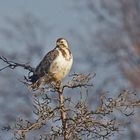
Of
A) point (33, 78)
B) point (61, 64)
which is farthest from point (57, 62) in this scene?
point (33, 78)

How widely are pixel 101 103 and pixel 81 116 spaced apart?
15cm

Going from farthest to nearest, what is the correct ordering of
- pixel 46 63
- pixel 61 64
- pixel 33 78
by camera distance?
1. pixel 61 64
2. pixel 46 63
3. pixel 33 78

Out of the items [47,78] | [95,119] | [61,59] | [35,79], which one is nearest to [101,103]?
[95,119]

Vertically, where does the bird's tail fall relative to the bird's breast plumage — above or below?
below

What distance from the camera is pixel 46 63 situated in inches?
288

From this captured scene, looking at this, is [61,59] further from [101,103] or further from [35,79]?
[101,103]

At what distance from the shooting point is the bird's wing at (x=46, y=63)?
692 cm

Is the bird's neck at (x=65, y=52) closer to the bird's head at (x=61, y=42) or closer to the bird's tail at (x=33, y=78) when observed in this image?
the bird's head at (x=61, y=42)

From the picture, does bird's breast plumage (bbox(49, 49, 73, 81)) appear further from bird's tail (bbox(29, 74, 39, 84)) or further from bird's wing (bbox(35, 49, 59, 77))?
bird's tail (bbox(29, 74, 39, 84))

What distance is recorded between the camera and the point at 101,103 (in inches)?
217

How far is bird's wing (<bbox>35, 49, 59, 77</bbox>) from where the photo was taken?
692 centimetres

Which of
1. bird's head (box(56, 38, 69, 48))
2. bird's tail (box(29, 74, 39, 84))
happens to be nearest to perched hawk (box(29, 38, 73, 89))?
bird's head (box(56, 38, 69, 48))

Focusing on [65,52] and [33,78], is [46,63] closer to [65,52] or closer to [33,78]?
[65,52]

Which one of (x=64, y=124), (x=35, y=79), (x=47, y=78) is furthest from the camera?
(x=47, y=78)
